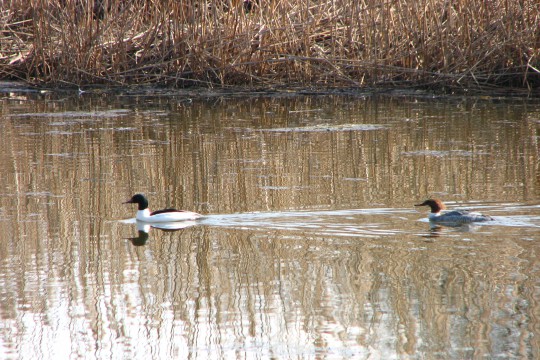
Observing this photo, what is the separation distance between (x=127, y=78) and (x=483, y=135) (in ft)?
23.9

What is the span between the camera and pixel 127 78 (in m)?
16.6

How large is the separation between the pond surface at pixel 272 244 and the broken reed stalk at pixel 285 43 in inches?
95.8

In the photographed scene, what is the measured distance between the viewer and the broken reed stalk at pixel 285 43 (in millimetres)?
14719

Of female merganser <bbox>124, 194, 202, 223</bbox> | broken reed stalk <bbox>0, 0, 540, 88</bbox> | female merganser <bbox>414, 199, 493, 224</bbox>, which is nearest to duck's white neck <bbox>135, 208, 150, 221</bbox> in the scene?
female merganser <bbox>124, 194, 202, 223</bbox>

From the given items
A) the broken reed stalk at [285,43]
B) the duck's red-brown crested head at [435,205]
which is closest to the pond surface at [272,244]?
the duck's red-brown crested head at [435,205]

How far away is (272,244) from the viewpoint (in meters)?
6.73

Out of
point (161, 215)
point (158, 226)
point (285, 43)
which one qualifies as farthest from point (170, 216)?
point (285, 43)

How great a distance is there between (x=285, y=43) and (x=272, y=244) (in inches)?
360

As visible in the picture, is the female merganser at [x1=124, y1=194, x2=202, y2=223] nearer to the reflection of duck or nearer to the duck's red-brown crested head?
the reflection of duck

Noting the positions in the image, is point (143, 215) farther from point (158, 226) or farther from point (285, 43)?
point (285, 43)

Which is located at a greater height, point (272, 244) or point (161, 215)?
point (161, 215)

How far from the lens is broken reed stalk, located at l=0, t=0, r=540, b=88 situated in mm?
14719

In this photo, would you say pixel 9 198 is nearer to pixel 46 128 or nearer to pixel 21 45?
pixel 46 128

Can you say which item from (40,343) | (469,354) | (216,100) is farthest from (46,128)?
(469,354)
